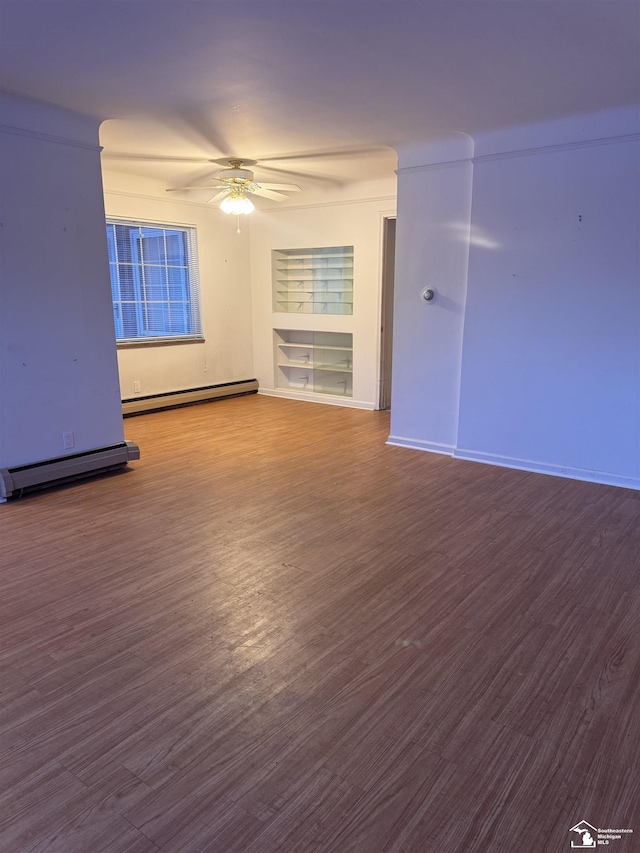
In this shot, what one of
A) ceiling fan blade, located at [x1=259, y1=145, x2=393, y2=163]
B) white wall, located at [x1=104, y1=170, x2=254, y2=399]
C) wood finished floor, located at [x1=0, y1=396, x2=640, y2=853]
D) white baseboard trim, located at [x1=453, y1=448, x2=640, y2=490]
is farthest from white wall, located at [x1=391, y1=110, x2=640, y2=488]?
white wall, located at [x1=104, y1=170, x2=254, y2=399]

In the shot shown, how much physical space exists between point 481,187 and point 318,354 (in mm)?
3407

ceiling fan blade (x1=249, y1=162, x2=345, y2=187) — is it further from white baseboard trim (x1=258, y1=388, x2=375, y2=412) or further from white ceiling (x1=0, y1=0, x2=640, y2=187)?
white baseboard trim (x1=258, y1=388, x2=375, y2=412)

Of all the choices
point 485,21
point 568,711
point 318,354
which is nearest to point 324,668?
point 568,711

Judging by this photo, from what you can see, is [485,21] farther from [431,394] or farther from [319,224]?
[319,224]

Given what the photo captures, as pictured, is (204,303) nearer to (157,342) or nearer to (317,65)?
(157,342)

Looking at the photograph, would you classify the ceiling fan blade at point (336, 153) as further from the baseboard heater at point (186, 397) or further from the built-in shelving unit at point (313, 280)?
the baseboard heater at point (186, 397)

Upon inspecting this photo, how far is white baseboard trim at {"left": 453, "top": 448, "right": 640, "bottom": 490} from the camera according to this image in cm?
413

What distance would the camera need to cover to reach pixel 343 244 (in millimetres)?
6652

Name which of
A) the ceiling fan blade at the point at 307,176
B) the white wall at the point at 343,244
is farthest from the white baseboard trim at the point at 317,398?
the ceiling fan blade at the point at 307,176

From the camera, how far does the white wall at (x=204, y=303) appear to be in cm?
623

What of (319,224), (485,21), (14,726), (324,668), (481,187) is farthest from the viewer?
(319,224)

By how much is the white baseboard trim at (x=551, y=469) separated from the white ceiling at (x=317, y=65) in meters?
2.48

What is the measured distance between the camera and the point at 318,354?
741 centimetres

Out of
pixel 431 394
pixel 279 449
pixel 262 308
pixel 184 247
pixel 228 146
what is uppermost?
pixel 228 146
